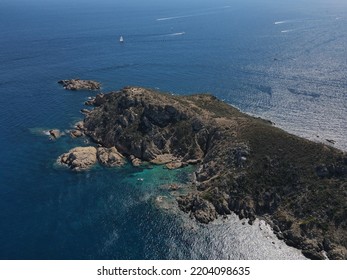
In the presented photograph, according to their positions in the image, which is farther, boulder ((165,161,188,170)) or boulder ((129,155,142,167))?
boulder ((129,155,142,167))

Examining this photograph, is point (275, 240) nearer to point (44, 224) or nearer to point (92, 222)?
Result: point (92, 222)

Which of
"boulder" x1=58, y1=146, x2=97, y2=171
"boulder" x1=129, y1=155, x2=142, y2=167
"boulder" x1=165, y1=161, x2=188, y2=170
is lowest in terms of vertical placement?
"boulder" x1=165, y1=161, x2=188, y2=170

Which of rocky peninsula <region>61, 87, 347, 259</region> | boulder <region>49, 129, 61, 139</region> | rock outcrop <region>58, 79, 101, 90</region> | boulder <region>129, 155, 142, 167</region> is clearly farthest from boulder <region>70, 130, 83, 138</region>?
rock outcrop <region>58, 79, 101, 90</region>

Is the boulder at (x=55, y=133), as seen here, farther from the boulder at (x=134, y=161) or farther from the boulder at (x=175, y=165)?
the boulder at (x=175, y=165)

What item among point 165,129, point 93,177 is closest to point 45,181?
point 93,177

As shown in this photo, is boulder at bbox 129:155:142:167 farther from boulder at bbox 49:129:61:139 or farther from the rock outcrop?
the rock outcrop

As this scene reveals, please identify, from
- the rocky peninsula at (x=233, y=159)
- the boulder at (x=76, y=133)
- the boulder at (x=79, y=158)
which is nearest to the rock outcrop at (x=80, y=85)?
the rocky peninsula at (x=233, y=159)

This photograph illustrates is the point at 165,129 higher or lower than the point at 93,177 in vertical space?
higher
